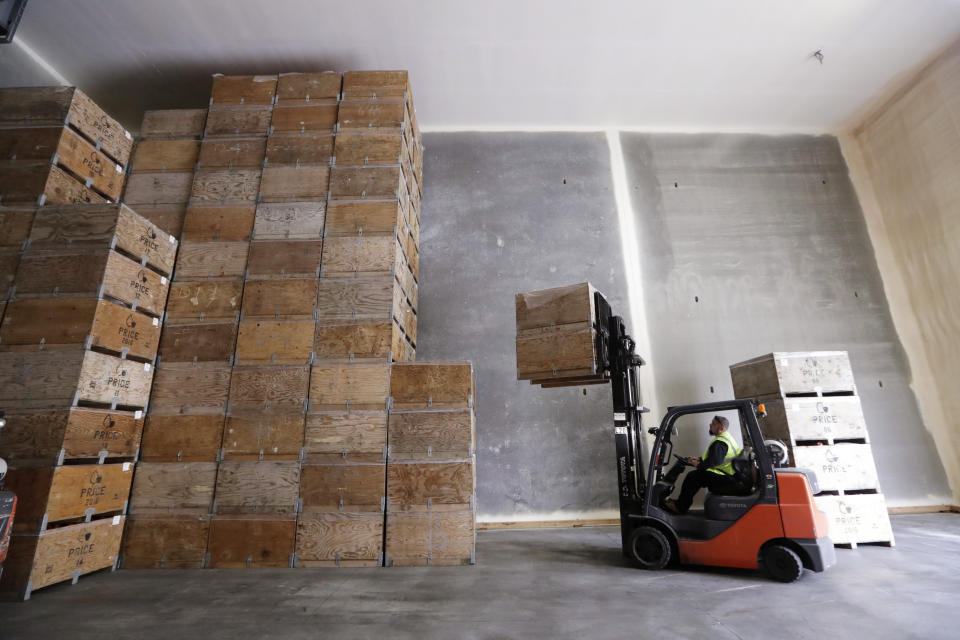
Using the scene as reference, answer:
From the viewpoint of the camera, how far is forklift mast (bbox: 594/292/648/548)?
4.74m

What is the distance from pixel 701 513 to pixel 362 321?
4.23 metres

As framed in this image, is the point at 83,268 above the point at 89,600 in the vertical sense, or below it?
above

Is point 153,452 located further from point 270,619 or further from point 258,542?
point 270,619

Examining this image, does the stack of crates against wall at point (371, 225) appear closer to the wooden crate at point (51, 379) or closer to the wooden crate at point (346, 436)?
the wooden crate at point (346, 436)

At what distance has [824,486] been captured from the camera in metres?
5.53

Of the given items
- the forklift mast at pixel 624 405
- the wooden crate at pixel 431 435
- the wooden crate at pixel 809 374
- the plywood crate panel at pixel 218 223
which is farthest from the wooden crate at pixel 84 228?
the wooden crate at pixel 809 374

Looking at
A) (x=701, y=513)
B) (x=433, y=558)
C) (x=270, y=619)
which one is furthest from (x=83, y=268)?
(x=701, y=513)

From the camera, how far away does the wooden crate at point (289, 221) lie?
5844 mm

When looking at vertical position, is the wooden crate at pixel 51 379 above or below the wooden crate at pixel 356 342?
below

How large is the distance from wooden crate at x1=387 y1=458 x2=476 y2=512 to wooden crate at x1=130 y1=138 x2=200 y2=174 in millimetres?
5075

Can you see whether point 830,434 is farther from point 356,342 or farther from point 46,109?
point 46,109

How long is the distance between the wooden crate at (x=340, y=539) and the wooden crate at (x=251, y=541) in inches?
4.9

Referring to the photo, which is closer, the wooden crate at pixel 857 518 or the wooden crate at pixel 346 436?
the wooden crate at pixel 346 436

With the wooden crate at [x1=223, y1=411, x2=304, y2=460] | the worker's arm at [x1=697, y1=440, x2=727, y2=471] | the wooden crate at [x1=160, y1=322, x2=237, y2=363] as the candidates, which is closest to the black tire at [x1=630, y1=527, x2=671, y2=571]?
the worker's arm at [x1=697, y1=440, x2=727, y2=471]
